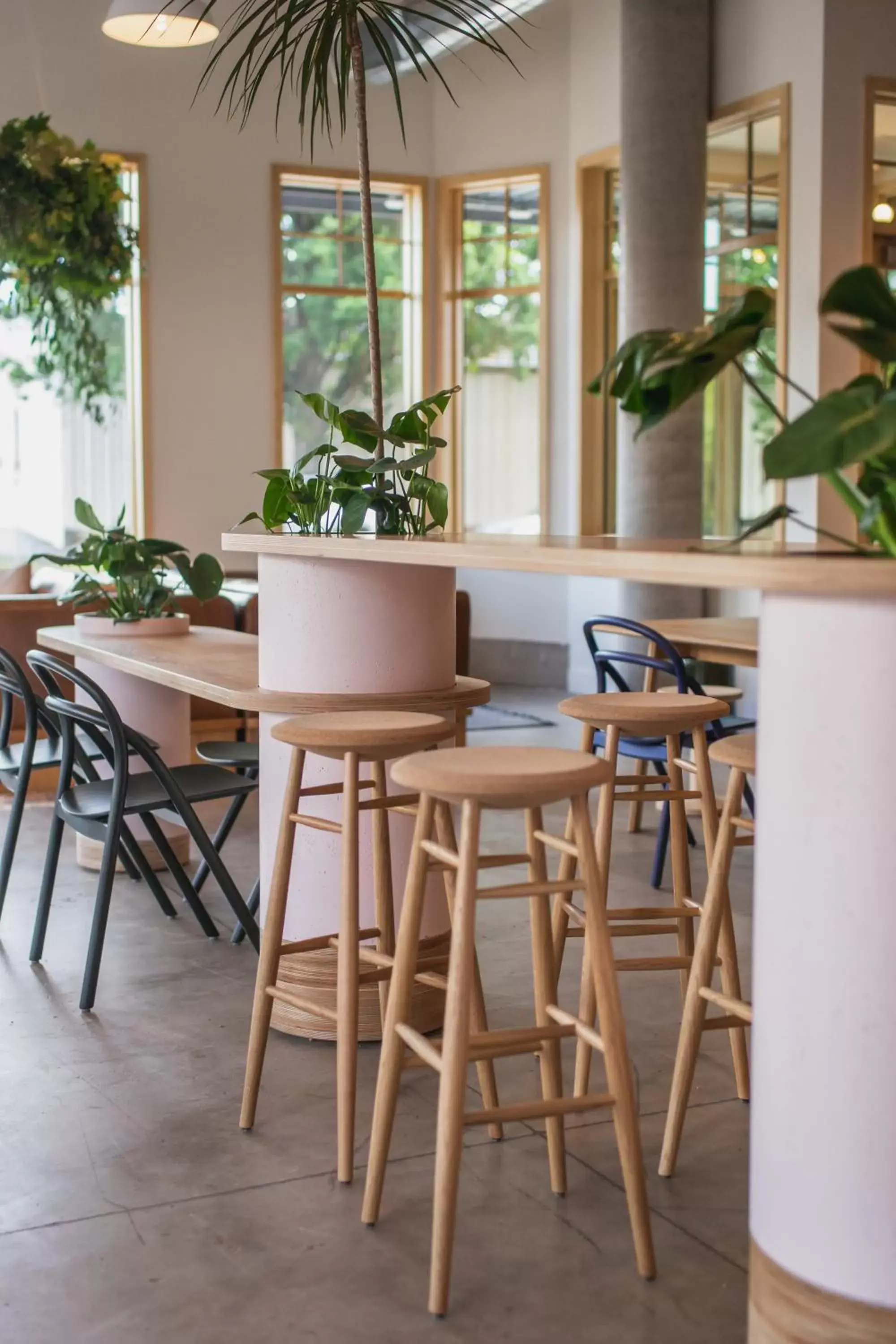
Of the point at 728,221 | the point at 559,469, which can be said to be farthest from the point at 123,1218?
the point at 559,469

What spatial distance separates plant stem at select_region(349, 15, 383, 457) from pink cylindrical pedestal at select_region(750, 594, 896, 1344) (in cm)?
191

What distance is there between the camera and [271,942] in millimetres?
2938

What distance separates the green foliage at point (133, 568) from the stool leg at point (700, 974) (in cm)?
273

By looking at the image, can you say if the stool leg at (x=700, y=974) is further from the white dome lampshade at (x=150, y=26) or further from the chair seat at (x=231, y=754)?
the white dome lampshade at (x=150, y=26)

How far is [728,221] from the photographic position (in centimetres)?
858

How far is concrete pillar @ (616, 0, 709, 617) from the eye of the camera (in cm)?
826

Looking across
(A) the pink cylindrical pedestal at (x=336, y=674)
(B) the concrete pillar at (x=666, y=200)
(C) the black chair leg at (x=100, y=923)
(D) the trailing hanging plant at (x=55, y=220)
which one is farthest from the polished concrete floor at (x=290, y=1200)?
(B) the concrete pillar at (x=666, y=200)

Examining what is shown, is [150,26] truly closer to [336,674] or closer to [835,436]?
[336,674]

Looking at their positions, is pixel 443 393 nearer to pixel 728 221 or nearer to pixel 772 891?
pixel 772 891

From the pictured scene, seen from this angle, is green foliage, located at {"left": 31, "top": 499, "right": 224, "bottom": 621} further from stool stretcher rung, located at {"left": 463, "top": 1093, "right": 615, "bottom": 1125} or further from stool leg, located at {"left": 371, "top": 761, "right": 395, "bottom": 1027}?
stool stretcher rung, located at {"left": 463, "top": 1093, "right": 615, "bottom": 1125}

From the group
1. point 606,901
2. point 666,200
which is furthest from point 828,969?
point 666,200

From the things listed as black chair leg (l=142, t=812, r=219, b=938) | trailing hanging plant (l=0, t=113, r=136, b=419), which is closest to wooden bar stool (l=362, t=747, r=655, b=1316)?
black chair leg (l=142, t=812, r=219, b=938)

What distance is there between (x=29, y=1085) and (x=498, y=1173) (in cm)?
107

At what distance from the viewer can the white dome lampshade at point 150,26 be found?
6277 millimetres
